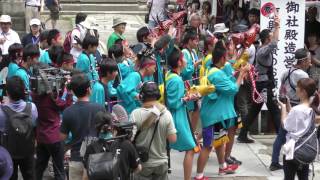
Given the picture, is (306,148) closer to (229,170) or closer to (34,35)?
(229,170)

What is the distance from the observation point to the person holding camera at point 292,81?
775 cm

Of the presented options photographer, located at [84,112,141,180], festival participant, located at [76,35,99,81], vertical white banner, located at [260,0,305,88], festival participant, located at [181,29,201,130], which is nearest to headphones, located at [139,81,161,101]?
photographer, located at [84,112,141,180]

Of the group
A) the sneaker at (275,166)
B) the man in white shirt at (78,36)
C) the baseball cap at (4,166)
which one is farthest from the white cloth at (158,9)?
the baseball cap at (4,166)

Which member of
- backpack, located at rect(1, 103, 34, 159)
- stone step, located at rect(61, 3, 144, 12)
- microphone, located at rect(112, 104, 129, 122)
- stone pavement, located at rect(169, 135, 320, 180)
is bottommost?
stone pavement, located at rect(169, 135, 320, 180)

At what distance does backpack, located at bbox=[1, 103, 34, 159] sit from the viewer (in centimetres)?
599

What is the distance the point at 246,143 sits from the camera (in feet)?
31.4

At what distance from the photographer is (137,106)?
24.0ft

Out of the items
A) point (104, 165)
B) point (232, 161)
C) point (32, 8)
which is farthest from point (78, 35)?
point (32, 8)

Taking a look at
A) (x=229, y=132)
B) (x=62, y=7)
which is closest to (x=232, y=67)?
(x=229, y=132)

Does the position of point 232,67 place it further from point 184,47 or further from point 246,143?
point 246,143

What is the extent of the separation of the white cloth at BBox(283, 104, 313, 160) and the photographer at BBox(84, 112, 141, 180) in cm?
173

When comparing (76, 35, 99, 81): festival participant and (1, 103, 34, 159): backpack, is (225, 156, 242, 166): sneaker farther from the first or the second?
(1, 103, 34, 159): backpack

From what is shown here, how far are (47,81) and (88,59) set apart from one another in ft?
4.92

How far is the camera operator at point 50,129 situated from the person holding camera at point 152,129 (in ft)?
4.20
